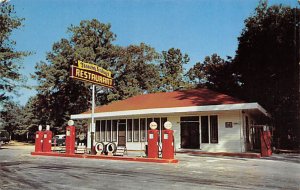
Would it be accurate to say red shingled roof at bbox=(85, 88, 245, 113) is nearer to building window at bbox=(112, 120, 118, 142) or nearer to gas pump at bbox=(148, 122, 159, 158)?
building window at bbox=(112, 120, 118, 142)

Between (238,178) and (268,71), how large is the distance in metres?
22.6

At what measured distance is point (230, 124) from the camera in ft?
67.6

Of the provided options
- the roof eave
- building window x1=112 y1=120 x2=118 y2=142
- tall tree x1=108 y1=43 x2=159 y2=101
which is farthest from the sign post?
tall tree x1=108 y1=43 x2=159 y2=101

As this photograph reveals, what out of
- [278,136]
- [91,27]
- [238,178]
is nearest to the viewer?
[238,178]

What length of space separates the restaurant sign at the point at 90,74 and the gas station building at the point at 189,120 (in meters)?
3.09

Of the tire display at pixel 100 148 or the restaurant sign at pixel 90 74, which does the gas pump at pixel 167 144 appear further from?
the restaurant sign at pixel 90 74

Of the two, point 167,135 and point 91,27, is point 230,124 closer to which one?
point 167,135

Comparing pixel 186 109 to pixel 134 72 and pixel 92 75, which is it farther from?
pixel 134 72

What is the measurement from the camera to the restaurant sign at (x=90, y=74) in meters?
18.6

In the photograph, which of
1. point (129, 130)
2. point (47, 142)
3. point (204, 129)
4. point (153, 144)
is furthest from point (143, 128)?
point (153, 144)

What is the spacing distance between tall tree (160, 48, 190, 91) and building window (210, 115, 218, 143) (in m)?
28.9

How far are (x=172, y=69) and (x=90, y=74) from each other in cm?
3537

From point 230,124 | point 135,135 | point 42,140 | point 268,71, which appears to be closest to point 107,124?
point 135,135

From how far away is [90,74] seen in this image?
776 inches
